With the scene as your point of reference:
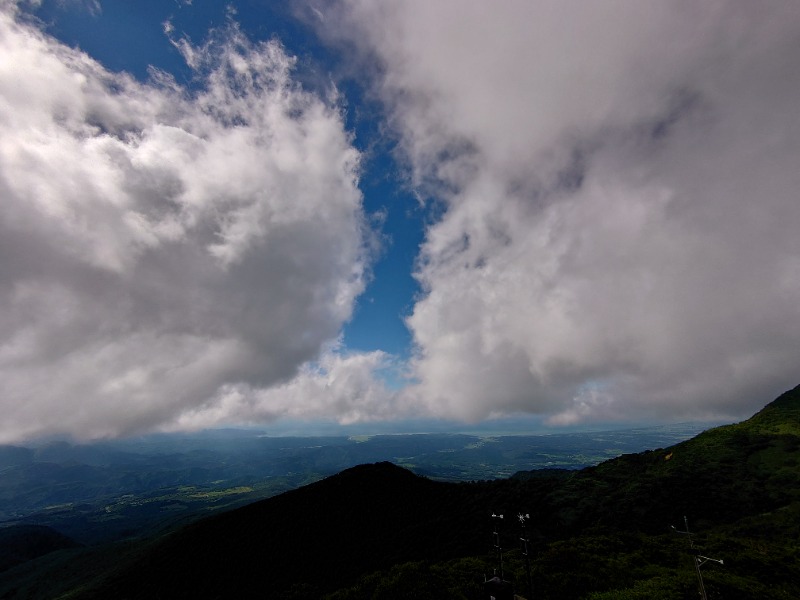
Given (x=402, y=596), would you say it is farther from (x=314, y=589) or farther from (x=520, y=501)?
(x=520, y=501)

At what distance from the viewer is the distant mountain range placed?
40.6m

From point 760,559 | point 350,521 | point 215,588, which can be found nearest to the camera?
point 760,559

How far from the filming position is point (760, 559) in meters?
39.8

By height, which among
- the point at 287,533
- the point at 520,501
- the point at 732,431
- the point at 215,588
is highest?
the point at 732,431

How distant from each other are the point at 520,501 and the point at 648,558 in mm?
38230

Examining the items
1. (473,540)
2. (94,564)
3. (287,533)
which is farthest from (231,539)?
(94,564)

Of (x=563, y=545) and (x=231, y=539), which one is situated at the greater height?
(x=563, y=545)

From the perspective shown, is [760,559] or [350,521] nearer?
[760,559]

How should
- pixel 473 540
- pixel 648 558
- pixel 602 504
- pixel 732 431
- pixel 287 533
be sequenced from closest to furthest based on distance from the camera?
pixel 648 558 < pixel 473 540 < pixel 602 504 < pixel 287 533 < pixel 732 431

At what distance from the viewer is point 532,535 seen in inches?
2613

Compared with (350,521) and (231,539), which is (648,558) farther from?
(231,539)

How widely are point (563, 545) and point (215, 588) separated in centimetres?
5842

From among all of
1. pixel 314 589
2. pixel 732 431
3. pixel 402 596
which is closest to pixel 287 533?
pixel 314 589

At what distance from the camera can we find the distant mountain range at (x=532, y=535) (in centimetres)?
4056
